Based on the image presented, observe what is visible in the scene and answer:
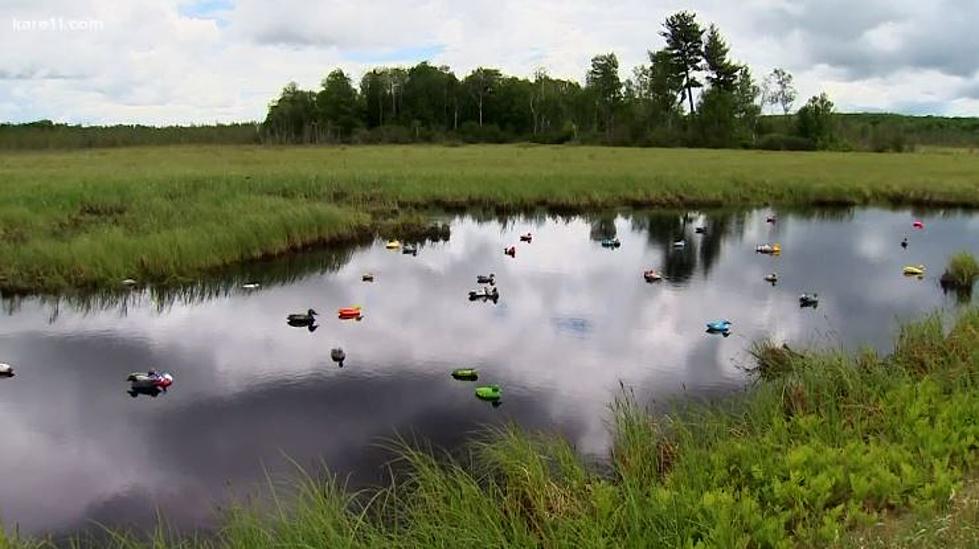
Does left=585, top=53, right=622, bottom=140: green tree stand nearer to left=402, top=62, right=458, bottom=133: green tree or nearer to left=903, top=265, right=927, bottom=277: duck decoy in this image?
left=402, top=62, right=458, bottom=133: green tree

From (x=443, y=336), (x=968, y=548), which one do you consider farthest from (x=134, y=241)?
(x=968, y=548)

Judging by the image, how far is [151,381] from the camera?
38.0 feet

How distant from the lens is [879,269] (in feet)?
70.3

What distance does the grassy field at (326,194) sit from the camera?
1886cm

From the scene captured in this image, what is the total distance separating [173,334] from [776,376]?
10.8m

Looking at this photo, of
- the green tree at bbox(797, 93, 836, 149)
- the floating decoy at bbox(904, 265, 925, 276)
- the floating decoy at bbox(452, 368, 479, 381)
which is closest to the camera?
the floating decoy at bbox(452, 368, 479, 381)

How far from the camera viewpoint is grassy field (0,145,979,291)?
742 inches

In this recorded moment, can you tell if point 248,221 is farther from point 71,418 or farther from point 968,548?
point 968,548

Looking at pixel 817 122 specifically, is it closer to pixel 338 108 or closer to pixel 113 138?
pixel 338 108

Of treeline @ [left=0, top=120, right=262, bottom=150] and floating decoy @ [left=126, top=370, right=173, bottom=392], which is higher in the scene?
treeline @ [left=0, top=120, right=262, bottom=150]

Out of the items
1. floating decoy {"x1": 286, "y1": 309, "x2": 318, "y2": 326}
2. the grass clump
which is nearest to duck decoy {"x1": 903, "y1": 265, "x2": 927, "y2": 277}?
the grass clump

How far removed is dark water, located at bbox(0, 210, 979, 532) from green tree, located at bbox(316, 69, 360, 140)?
216 ft

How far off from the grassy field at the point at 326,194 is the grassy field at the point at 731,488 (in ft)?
42.7

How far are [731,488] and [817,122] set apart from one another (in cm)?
7174
